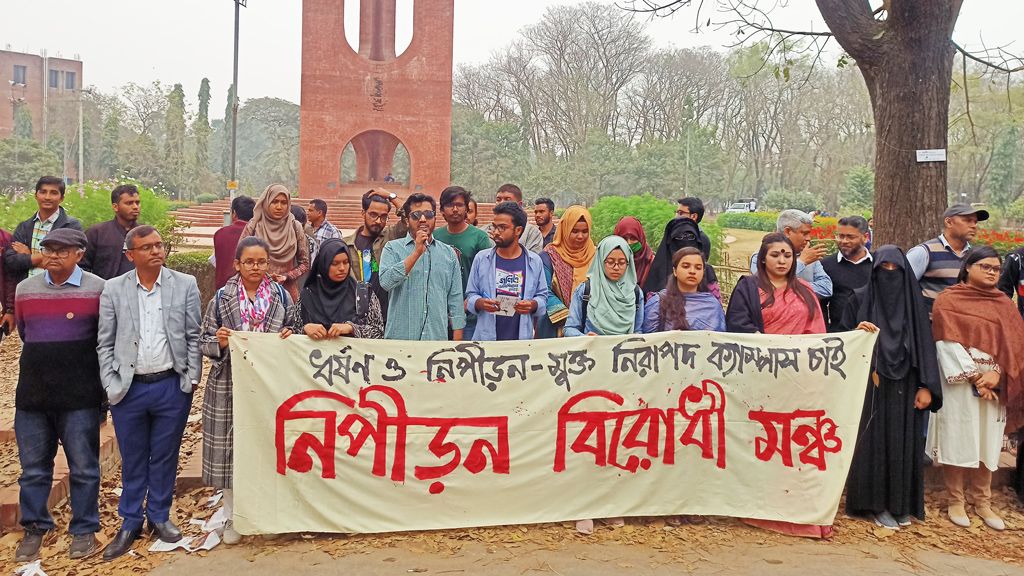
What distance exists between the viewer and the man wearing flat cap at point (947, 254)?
4.23m

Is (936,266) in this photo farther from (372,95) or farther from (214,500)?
(372,95)

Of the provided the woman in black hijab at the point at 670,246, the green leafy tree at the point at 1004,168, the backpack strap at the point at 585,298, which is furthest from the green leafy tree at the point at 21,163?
the green leafy tree at the point at 1004,168

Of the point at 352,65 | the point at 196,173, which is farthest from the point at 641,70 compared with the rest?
the point at 196,173

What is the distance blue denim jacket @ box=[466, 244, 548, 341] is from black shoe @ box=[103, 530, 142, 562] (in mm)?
1996

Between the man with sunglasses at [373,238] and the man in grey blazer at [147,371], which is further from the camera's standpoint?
the man with sunglasses at [373,238]

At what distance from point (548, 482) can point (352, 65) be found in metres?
21.0

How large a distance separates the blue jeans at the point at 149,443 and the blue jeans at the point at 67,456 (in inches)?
5.6

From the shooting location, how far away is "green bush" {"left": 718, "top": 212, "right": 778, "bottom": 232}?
99.5 ft

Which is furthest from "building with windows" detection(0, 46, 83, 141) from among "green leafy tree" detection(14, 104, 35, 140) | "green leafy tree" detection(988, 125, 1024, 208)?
"green leafy tree" detection(988, 125, 1024, 208)

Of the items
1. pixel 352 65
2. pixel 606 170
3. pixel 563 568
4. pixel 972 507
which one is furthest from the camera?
pixel 606 170

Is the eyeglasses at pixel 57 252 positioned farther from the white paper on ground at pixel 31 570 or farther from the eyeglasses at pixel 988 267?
the eyeglasses at pixel 988 267

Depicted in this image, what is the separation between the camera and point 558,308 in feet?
13.8

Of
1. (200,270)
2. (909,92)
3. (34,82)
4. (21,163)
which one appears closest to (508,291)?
(909,92)

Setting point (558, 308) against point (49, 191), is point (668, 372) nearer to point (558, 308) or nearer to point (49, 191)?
point (558, 308)
